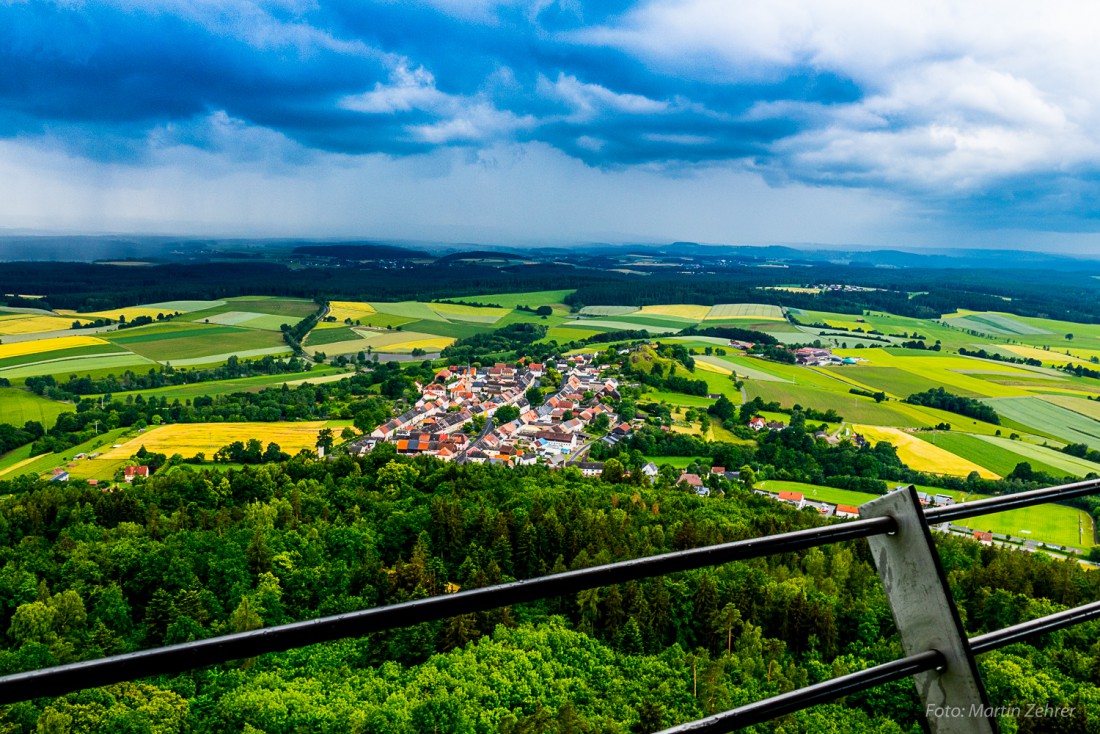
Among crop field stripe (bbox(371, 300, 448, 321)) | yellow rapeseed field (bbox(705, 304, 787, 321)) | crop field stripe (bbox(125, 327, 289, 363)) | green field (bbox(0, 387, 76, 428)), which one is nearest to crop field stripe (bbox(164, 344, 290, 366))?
crop field stripe (bbox(125, 327, 289, 363))

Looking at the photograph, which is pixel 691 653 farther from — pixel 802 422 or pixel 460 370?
pixel 460 370

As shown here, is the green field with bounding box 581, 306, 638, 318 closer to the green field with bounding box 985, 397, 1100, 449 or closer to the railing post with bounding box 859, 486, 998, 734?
the green field with bounding box 985, 397, 1100, 449

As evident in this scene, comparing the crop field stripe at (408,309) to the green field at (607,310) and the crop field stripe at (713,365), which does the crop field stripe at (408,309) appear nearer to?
the green field at (607,310)

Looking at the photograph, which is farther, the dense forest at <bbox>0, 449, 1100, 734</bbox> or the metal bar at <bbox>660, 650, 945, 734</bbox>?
the dense forest at <bbox>0, 449, 1100, 734</bbox>

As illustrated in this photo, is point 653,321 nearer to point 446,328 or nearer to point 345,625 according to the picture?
point 446,328

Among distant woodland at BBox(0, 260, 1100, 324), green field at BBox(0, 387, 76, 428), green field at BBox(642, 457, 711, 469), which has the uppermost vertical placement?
distant woodland at BBox(0, 260, 1100, 324)

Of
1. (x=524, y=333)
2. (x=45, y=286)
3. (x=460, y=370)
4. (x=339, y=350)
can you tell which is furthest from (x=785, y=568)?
(x=45, y=286)

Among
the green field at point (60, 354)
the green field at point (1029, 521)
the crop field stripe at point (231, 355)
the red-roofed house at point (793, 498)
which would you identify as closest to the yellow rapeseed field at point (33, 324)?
the green field at point (60, 354)
